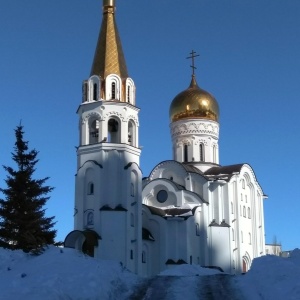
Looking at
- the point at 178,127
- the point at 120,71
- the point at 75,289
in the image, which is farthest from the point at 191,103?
the point at 75,289

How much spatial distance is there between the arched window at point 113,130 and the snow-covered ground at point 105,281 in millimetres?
15406

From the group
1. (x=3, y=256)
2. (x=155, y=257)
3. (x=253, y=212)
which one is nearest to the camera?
(x=3, y=256)

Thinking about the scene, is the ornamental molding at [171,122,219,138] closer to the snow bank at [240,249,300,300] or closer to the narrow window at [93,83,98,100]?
the narrow window at [93,83,98,100]

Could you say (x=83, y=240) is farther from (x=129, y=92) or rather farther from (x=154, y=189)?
(x=154, y=189)

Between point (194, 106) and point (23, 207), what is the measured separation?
18466mm

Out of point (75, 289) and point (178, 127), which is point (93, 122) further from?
point (75, 289)

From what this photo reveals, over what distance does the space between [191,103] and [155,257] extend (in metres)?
11.7

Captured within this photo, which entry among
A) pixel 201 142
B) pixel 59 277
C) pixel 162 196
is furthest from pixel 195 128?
pixel 59 277

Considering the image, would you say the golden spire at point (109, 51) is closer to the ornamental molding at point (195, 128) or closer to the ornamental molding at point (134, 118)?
the ornamental molding at point (134, 118)

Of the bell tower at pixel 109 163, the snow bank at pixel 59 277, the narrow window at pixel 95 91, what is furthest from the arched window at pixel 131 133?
the snow bank at pixel 59 277

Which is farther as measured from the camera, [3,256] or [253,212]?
[253,212]

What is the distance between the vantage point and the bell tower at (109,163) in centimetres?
2897

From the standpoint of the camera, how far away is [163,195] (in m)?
36.3

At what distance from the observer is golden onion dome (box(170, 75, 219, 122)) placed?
39.6 metres
